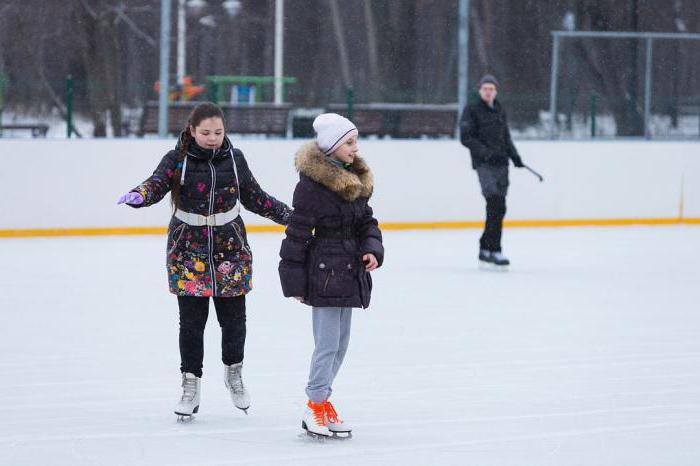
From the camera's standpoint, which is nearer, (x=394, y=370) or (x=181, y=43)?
(x=394, y=370)

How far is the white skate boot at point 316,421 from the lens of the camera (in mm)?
4555

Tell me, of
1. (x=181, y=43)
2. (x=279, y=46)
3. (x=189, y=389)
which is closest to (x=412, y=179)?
(x=279, y=46)

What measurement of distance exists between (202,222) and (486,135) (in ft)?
18.6

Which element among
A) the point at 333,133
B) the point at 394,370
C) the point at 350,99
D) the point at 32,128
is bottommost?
the point at 394,370

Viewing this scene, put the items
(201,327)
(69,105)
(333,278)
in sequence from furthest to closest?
1. (69,105)
2. (201,327)
3. (333,278)

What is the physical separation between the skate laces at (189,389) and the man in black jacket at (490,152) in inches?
217

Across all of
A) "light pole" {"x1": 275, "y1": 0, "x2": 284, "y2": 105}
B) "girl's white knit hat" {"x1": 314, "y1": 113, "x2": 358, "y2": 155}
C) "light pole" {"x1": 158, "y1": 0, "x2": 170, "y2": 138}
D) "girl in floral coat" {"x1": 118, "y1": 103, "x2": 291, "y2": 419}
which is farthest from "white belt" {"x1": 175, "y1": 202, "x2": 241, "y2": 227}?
"light pole" {"x1": 275, "y1": 0, "x2": 284, "y2": 105}

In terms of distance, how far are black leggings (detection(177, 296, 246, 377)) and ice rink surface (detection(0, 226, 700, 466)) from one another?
0.69ft

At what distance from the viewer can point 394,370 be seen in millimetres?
5996

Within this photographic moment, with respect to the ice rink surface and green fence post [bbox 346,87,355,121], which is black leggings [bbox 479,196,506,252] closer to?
the ice rink surface

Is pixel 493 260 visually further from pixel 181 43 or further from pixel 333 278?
pixel 333 278

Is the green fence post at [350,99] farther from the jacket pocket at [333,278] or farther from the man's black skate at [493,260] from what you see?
the jacket pocket at [333,278]

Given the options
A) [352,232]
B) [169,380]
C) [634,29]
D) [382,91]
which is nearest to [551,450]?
[352,232]

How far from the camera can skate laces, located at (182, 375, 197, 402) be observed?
4.82 meters
